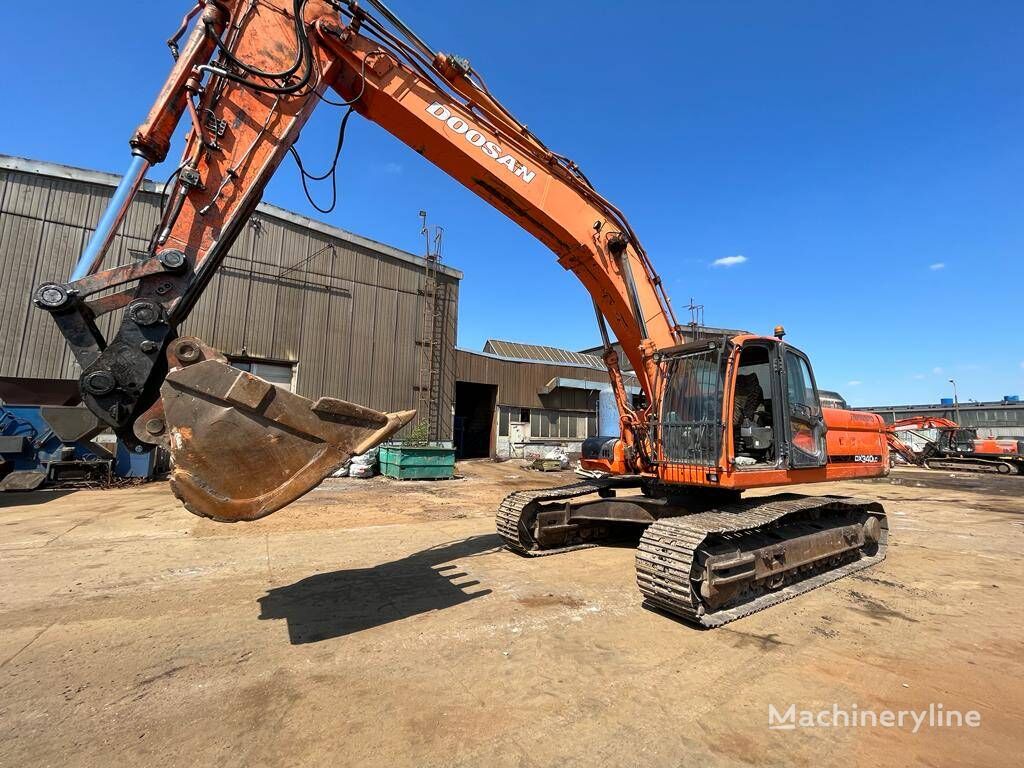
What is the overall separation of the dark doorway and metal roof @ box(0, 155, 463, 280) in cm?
673

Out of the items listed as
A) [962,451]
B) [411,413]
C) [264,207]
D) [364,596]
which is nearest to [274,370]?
[264,207]

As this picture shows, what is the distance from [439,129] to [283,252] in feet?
49.8

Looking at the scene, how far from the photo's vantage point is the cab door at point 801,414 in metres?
5.79

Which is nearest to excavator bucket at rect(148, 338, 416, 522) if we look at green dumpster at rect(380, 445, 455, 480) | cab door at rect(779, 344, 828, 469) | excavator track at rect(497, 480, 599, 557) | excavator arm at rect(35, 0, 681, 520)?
excavator arm at rect(35, 0, 681, 520)

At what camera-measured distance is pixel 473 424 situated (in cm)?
2664

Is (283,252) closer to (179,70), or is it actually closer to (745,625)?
(179,70)

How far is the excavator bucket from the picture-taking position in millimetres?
3033

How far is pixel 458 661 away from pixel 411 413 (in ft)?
6.24

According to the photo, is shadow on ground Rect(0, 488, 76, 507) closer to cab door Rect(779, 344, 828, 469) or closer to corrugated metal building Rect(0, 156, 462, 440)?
corrugated metal building Rect(0, 156, 462, 440)

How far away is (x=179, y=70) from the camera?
3943mm

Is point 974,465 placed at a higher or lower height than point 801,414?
lower

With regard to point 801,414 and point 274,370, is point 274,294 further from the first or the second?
point 801,414

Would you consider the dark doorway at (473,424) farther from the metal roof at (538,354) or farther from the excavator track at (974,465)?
the excavator track at (974,465)

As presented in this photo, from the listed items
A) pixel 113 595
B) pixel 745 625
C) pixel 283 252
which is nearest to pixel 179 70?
pixel 113 595
